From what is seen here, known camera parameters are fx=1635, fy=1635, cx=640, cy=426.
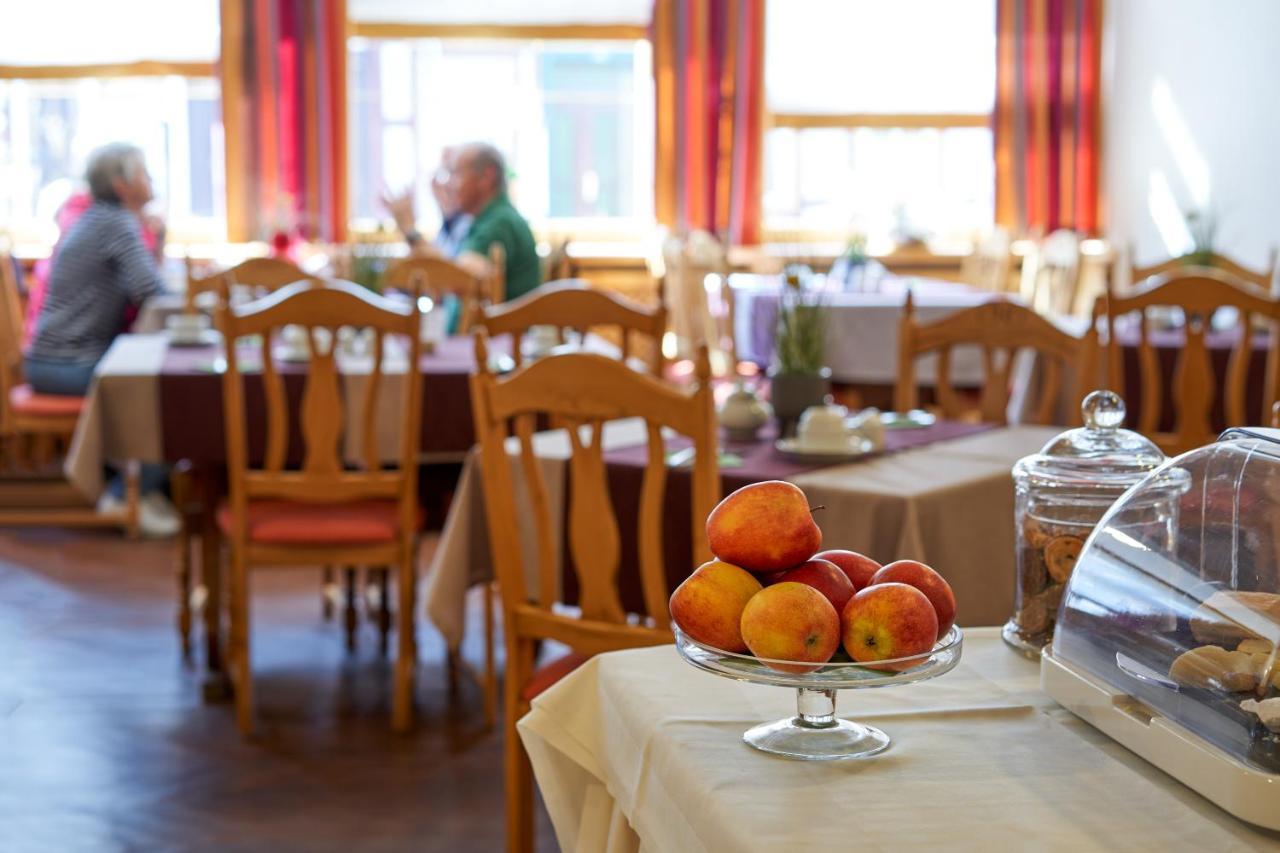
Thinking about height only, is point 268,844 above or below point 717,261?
below

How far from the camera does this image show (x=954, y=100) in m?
8.79

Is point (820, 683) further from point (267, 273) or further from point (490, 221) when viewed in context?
point (490, 221)

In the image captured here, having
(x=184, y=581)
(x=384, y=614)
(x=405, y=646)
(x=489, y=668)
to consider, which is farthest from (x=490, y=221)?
(x=489, y=668)

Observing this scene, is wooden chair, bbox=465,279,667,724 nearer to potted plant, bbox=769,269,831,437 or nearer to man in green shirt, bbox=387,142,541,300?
potted plant, bbox=769,269,831,437

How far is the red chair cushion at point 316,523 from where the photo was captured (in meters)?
3.40

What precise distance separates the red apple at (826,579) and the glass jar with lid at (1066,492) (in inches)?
12.9

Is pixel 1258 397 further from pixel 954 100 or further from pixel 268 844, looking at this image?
pixel 954 100

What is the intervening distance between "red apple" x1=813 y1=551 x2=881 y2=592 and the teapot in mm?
1689

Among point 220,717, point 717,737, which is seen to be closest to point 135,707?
point 220,717

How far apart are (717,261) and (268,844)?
467 centimetres

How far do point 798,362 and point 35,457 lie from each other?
13.6 feet

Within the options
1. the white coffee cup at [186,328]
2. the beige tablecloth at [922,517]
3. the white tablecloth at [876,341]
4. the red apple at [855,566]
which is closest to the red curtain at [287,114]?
the white tablecloth at [876,341]

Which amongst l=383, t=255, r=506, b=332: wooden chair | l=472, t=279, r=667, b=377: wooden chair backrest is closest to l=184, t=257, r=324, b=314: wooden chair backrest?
l=383, t=255, r=506, b=332: wooden chair

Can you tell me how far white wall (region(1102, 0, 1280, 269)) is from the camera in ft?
21.8
